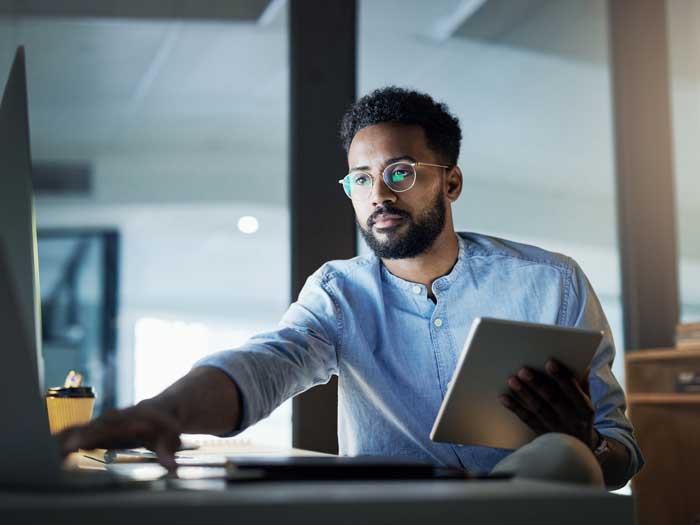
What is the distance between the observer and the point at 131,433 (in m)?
0.97

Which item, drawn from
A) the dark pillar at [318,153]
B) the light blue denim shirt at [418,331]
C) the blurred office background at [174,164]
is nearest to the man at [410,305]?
the light blue denim shirt at [418,331]

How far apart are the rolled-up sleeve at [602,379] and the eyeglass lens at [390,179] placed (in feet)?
1.30

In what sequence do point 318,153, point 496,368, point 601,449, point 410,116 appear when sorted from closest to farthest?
1. point 496,368
2. point 601,449
3. point 410,116
4. point 318,153

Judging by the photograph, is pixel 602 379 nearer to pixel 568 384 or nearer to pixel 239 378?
pixel 568 384

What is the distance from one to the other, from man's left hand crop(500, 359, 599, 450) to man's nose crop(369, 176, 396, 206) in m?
0.67

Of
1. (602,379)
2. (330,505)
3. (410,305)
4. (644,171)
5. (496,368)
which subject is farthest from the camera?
(644,171)

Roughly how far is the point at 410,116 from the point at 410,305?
0.45m

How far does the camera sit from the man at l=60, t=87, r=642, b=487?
162 centimetres

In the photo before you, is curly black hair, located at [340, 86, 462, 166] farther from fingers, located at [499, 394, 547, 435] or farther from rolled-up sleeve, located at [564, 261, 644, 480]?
fingers, located at [499, 394, 547, 435]

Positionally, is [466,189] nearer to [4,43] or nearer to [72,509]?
[4,43]

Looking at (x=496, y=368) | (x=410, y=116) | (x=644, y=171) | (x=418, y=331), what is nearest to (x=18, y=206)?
(x=496, y=368)

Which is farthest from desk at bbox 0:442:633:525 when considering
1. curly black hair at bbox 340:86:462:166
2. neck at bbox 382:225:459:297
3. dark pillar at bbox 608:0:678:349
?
dark pillar at bbox 608:0:678:349

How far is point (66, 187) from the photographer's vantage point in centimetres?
283

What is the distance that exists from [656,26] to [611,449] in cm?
254
